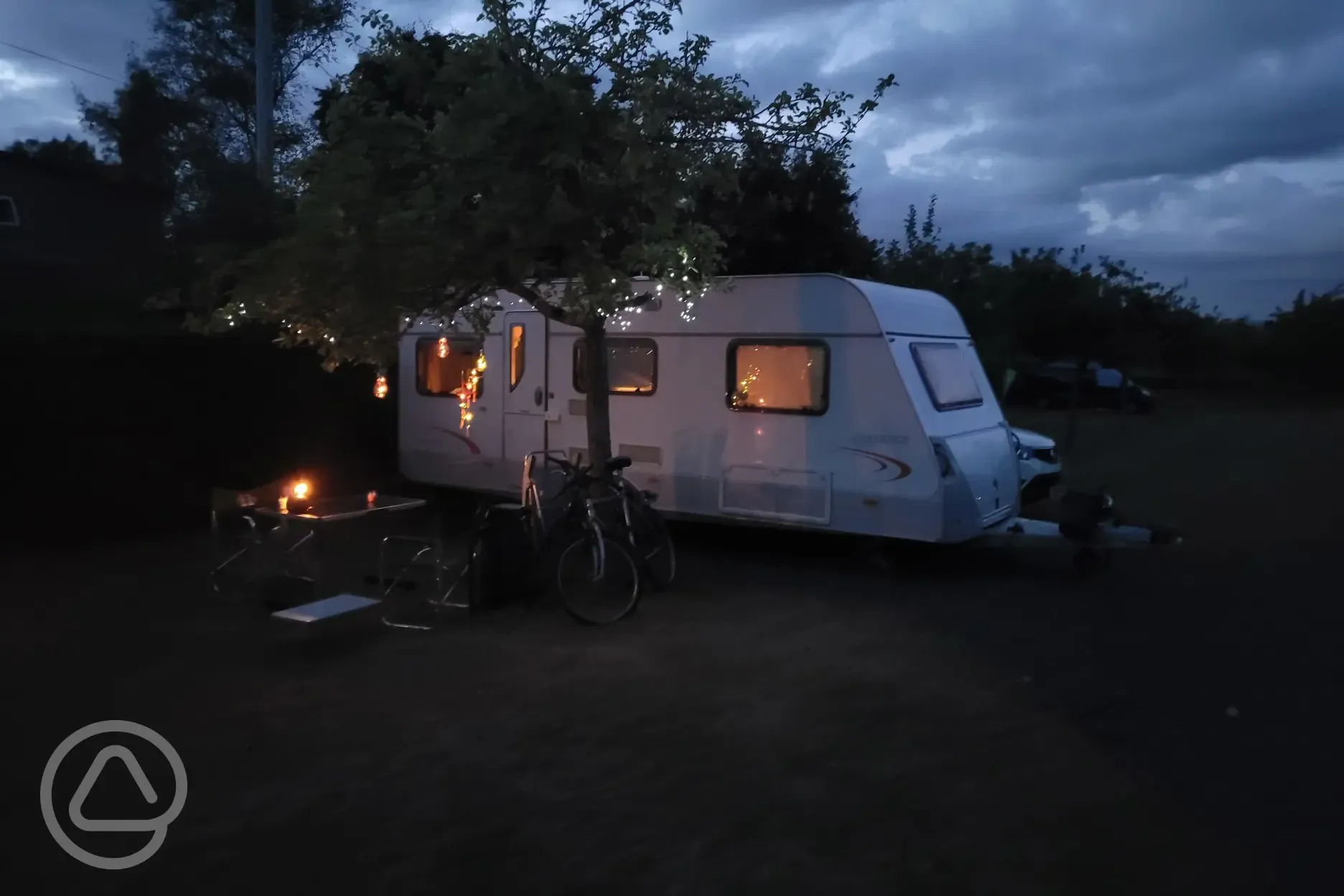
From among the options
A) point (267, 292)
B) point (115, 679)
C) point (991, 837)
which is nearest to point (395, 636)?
point (115, 679)

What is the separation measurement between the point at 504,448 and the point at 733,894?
24.9 feet

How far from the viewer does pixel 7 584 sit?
27.3 ft

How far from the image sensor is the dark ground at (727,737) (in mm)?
4023

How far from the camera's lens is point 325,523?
7992 mm

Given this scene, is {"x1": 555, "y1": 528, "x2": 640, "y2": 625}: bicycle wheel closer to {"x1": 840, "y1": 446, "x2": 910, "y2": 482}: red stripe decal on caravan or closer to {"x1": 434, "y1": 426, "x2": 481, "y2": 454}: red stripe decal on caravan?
{"x1": 840, "y1": 446, "x2": 910, "y2": 482}: red stripe decal on caravan

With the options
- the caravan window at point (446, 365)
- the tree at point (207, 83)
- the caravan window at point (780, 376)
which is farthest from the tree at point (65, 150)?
the caravan window at point (780, 376)

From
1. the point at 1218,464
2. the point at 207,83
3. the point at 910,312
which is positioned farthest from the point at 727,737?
the point at 207,83

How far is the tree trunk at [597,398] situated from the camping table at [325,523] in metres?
1.47

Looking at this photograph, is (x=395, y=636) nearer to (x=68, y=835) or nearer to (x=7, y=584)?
(x=68, y=835)

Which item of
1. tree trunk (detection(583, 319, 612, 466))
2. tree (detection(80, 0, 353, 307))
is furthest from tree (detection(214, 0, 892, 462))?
tree (detection(80, 0, 353, 307))

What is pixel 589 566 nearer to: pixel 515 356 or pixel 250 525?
pixel 250 525

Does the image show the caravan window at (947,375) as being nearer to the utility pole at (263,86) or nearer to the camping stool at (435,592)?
the camping stool at (435,592)

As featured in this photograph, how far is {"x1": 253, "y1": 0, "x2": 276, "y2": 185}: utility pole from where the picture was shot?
1344 centimetres

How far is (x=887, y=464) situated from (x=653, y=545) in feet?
6.53
